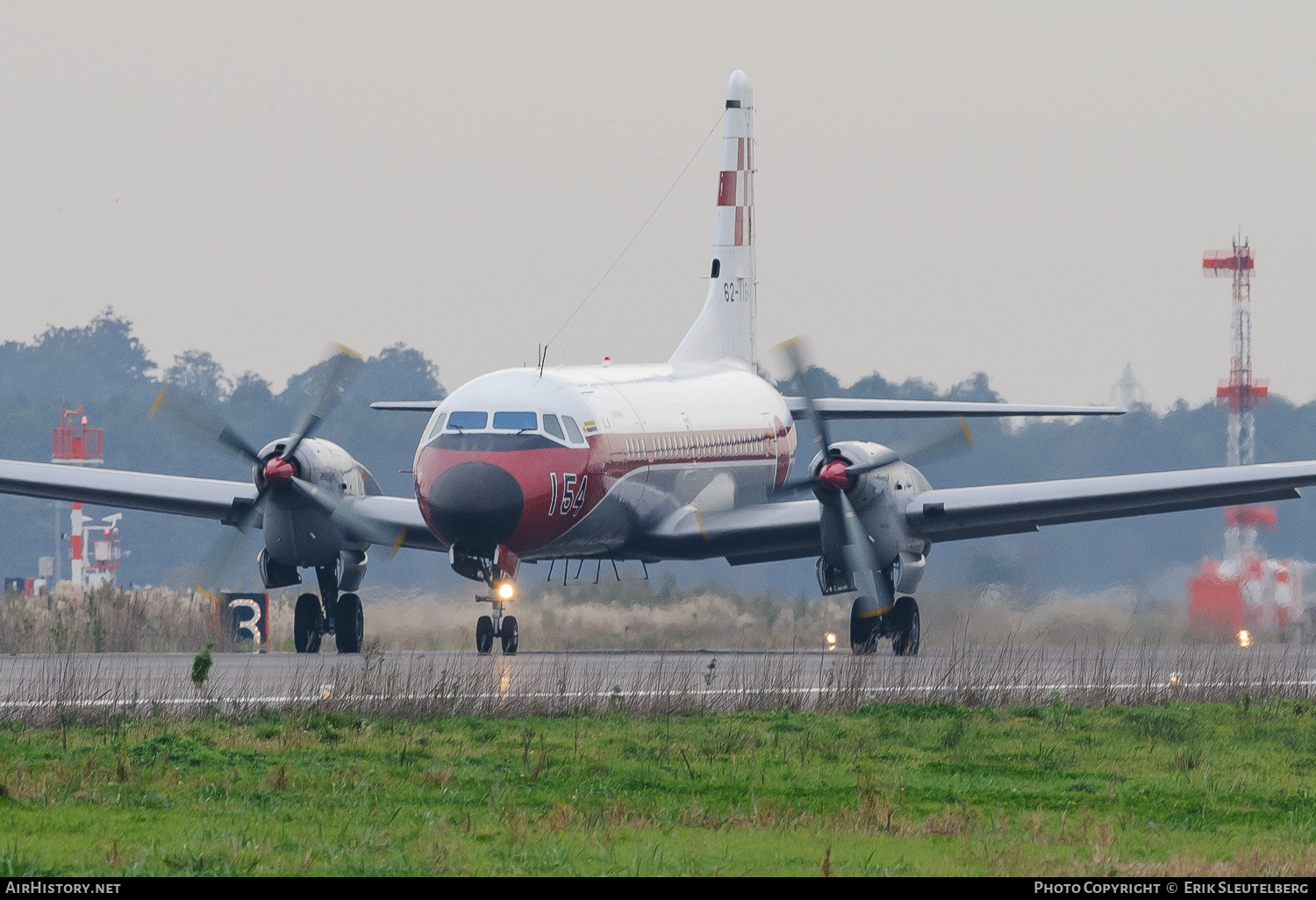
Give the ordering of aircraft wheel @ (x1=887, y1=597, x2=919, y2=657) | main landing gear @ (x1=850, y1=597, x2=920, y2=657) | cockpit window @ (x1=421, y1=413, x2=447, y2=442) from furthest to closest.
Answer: aircraft wheel @ (x1=887, y1=597, x2=919, y2=657), main landing gear @ (x1=850, y1=597, x2=920, y2=657), cockpit window @ (x1=421, y1=413, x2=447, y2=442)

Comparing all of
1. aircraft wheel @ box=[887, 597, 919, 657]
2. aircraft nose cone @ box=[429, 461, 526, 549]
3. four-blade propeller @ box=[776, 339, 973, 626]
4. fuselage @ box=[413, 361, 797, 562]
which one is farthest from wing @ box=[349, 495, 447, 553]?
aircraft wheel @ box=[887, 597, 919, 657]

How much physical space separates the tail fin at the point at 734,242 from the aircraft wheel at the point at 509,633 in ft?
39.2

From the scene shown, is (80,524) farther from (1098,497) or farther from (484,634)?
(1098,497)

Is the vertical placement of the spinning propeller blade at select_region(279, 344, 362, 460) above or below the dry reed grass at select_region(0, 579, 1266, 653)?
above

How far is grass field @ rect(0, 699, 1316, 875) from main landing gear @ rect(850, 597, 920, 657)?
31.0 feet

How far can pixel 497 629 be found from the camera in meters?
28.1

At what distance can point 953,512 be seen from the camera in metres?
29.2

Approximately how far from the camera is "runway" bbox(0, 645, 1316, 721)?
1930 centimetres

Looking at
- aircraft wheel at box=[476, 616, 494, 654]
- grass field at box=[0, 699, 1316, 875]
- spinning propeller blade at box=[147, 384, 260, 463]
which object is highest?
spinning propeller blade at box=[147, 384, 260, 463]

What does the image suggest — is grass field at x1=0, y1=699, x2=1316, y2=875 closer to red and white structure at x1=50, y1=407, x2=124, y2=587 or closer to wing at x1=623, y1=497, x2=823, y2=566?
wing at x1=623, y1=497, x2=823, y2=566

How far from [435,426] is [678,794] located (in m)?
14.2

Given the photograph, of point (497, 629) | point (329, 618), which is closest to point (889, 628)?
point (497, 629)

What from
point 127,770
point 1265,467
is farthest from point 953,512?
point 127,770
